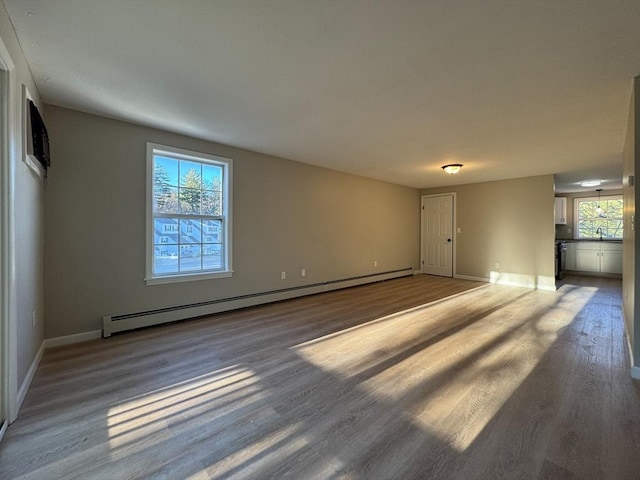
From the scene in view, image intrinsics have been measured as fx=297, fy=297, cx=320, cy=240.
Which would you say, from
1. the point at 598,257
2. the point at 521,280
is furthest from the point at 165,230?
the point at 598,257

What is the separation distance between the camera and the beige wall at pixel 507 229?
19.8 ft

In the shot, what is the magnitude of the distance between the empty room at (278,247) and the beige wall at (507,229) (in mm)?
839

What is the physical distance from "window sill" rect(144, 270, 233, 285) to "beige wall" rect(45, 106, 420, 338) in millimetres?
60

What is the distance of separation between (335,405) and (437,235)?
257 inches

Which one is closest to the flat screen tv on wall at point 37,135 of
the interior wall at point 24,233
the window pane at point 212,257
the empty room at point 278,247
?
the empty room at point 278,247

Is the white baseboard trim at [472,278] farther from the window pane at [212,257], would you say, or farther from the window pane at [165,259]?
the window pane at [165,259]

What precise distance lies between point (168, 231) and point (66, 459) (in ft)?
8.69

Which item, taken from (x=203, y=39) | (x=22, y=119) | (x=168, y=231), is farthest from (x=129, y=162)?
(x=203, y=39)

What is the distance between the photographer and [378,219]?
6816 mm

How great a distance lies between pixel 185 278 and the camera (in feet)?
12.7

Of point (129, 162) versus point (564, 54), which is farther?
point (129, 162)

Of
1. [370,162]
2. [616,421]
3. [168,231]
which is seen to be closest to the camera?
[616,421]

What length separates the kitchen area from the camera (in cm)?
740

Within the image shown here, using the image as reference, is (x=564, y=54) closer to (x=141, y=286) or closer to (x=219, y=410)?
(x=219, y=410)
